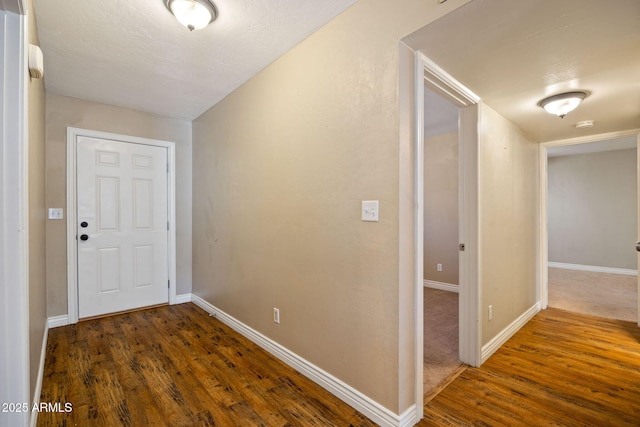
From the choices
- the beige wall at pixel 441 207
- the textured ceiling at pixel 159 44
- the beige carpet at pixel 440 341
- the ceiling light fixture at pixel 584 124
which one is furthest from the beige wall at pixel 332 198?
the beige wall at pixel 441 207

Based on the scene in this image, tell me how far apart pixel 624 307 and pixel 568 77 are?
133 inches

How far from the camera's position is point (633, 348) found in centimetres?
255

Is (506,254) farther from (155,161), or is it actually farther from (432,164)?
(155,161)

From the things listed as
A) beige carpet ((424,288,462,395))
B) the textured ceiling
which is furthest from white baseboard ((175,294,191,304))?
beige carpet ((424,288,462,395))

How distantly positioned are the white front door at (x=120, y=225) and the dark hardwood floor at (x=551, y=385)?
331cm

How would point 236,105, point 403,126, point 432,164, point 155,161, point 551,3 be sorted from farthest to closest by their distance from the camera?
point 432,164 → point 155,161 → point 236,105 → point 403,126 → point 551,3

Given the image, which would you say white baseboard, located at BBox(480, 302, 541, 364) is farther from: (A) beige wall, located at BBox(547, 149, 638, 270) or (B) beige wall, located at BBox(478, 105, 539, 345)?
(A) beige wall, located at BBox(547, 149, 638, 270)

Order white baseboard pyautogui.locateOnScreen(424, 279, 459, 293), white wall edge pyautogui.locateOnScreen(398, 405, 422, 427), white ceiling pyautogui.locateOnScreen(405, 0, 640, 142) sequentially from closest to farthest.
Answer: white ceiling pyautogui.locateOnScreen(405, 0, 640, 142)
white wall edge pyautogui.locateOnScreen(398, 405, 422, 427)
white baseboard pyautogui.locateOnScreen(424, 279, 459, 293)

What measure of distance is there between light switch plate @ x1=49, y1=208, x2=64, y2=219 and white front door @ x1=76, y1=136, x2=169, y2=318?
143 millimetres

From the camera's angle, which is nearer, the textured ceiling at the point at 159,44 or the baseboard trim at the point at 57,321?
the textured ceiling at the point at 159,44

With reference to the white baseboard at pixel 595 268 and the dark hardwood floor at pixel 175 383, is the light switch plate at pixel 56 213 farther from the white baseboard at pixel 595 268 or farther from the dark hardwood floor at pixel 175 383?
the white baseboard at pixel 595 268

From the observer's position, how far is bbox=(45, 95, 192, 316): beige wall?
301cm

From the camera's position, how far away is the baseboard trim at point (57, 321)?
2977 mm

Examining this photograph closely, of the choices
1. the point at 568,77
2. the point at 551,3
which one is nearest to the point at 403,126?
the point at 551,3
